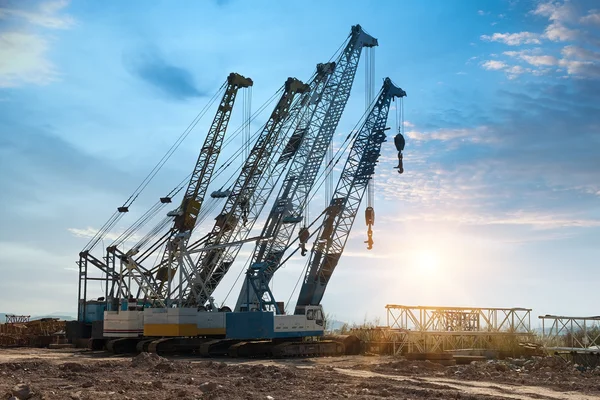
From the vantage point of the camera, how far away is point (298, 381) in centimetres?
2672

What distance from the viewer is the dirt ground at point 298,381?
72.9ft

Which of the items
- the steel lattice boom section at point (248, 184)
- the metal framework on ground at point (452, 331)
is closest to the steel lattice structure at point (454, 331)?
the metal framework on ground at point (452, 331)

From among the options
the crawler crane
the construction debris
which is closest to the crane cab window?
the crawler crane

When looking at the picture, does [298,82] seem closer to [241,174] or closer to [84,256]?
[241,174]

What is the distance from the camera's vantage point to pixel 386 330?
45.7 m

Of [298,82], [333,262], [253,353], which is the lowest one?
[253,353]

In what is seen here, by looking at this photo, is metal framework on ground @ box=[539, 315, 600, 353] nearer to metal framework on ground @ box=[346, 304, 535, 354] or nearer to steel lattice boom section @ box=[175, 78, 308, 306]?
metal framework on ground @ box=[346, 304, 535, 354]

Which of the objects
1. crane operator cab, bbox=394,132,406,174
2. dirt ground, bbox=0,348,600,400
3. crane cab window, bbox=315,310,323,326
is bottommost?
dirt ground, bbox=0,348,600,400

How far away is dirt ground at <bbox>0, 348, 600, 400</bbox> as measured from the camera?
22234 mm

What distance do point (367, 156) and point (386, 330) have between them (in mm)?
23813

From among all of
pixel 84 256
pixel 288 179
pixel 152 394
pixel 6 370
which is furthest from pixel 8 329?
pixel 152 394

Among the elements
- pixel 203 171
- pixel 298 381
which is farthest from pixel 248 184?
pixel 298 381

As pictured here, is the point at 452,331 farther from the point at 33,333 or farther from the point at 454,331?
the point at 33,333

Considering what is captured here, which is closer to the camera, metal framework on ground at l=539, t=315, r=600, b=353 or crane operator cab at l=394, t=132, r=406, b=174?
metal framework on ground at l=539, t=315, r=600, b=353
